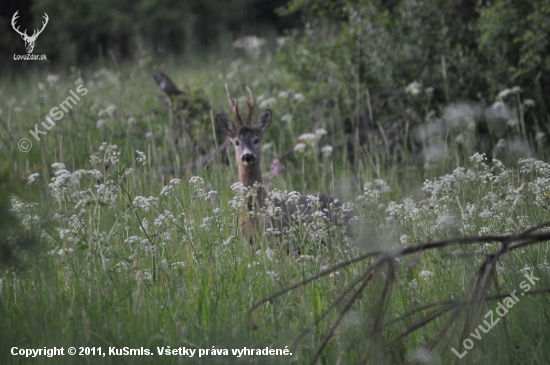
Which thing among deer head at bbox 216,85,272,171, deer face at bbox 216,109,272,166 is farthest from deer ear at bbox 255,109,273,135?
deer head at bbox 216,85,272,171

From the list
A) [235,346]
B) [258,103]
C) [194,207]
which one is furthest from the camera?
[258,103]

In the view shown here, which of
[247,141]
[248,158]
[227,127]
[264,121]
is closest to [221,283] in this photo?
[248,158]

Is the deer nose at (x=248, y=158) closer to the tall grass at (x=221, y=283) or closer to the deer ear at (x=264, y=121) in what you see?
the deer ear at (x=264, y=121)

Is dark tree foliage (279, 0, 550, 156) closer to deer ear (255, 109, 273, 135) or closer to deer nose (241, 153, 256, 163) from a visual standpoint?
deer ear (255, 109, 273, 135)

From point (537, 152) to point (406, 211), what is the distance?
3338 millimetres

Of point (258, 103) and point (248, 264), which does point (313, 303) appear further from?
point (258, 103)

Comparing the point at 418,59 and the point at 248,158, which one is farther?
the point at 418,59

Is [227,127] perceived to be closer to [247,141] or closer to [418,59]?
[247,141]

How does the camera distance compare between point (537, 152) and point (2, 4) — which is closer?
point (537, 152)

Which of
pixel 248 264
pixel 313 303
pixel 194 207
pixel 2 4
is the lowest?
pixel 313 303

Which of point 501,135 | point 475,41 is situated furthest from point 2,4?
point 501,135

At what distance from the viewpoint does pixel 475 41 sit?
314 inches

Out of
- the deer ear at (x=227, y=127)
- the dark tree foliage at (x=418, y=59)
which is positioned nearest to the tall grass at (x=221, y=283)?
the deer ear at (x=227, y=127)

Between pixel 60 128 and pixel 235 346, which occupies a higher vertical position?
pixel 60 128
